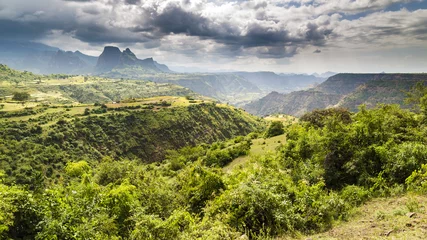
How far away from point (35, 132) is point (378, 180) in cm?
12152

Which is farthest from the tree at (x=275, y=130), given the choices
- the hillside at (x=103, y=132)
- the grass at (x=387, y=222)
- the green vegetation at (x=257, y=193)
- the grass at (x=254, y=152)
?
the grass at (x=387, y=222)

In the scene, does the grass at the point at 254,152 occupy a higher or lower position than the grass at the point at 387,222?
lower

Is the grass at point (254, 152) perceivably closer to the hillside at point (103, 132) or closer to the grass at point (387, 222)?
the grass at point (387, 222)

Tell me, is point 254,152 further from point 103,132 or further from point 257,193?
point 103,132

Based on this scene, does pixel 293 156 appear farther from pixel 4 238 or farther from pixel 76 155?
→ pixel 76 155

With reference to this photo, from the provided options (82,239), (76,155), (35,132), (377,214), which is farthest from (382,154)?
(35,132)

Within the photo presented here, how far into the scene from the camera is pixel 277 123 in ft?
269

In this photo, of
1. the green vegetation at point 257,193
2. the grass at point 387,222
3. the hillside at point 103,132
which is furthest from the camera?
the hillside at point 103,132

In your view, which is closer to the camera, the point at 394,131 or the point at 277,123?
the point at 394,131

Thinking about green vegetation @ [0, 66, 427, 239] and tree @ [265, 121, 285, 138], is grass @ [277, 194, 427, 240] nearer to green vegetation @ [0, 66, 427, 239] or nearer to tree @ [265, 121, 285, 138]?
green vegetation @ [0, 66, 427, 239]

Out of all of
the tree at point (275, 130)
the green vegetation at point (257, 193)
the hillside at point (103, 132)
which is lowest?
the hillside at point (103, 132)

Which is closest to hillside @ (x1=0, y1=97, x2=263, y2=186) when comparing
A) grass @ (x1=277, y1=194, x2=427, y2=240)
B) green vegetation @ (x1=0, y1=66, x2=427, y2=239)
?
green vegetation @ (x1=0, y1=66, x2=427, y2=239)

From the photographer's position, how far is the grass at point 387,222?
11516mm

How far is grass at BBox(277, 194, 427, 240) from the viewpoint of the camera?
1152 cm
